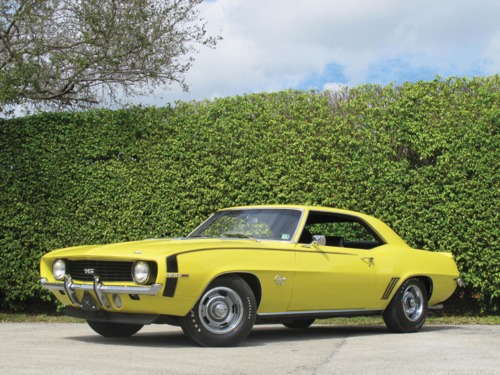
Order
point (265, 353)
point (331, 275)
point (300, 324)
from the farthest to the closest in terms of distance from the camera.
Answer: point (300, 324) → point (331, 275) → point (265, 353)

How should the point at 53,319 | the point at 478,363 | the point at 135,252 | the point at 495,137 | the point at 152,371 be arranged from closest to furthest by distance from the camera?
the point at 152,371, the point at 478,363, the point at 135,252, the point at 495,137, the point at 53,319

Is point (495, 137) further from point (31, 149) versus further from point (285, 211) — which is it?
point (31, 149)

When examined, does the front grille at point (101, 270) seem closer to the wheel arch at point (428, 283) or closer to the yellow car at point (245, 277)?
the yellow car at point (245, 277)

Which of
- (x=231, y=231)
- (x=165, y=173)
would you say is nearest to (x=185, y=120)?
(x=165, y=173)

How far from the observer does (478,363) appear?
6.93 m

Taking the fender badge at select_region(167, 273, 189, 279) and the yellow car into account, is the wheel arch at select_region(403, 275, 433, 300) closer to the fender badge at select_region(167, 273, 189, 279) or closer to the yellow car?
the yellow car

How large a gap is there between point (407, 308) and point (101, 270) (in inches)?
163

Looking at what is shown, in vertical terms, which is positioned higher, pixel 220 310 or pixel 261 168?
pixel 261 168

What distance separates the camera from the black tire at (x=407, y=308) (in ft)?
32.3

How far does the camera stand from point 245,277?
27.1 ft

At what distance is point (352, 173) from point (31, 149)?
5.62 meters

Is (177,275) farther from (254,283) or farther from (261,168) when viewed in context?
(261,168)

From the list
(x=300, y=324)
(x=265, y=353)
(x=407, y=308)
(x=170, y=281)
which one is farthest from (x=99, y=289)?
(x=407, y=308)

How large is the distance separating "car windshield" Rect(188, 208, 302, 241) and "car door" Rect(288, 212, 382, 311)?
0.75 ft
